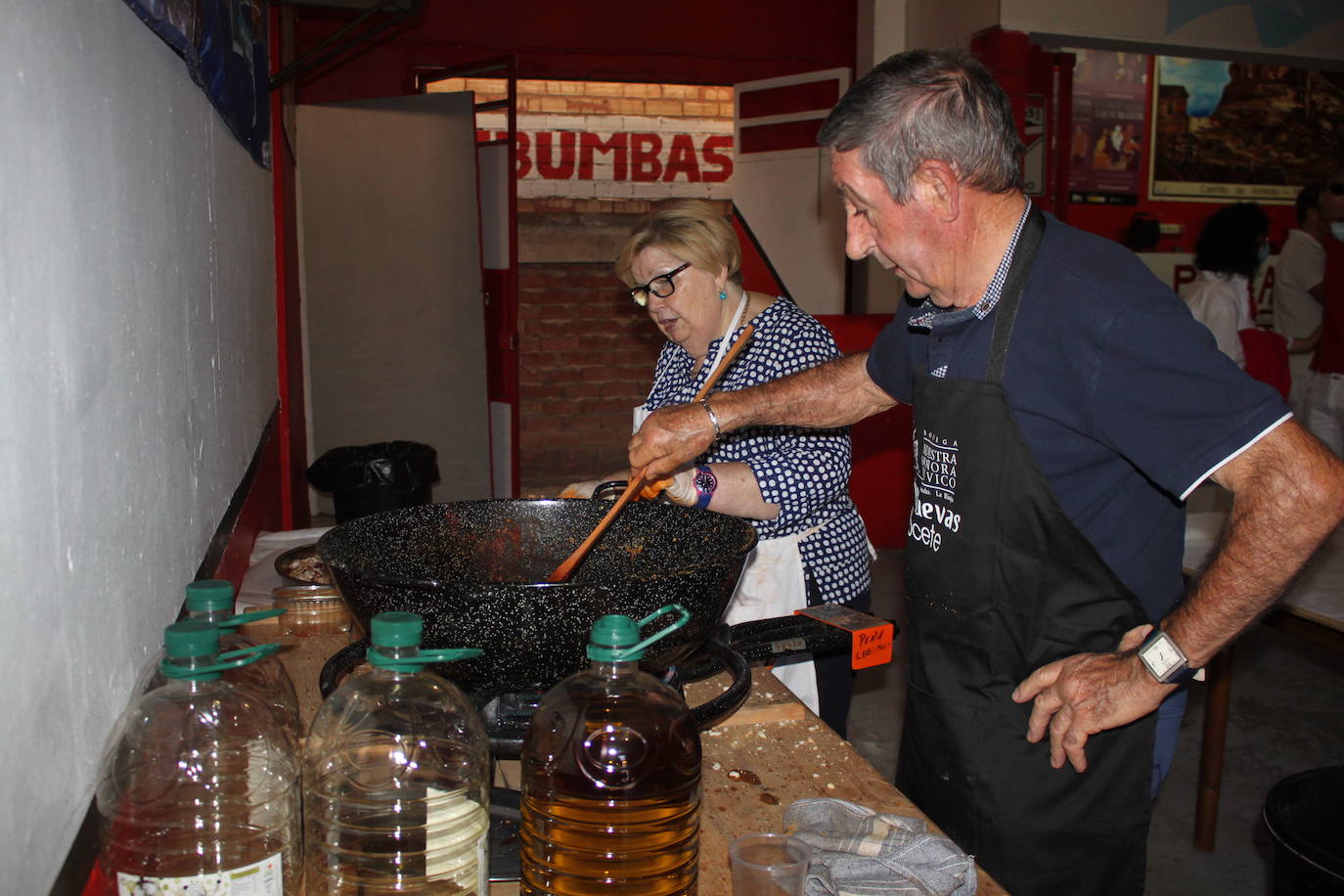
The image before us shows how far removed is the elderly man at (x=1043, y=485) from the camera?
1.26 meters

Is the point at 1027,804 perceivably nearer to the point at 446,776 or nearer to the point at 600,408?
the point at 446,776

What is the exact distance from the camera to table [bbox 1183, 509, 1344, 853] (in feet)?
8.07

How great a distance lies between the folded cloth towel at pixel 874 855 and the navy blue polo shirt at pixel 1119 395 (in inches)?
20.2

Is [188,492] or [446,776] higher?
[188,492]

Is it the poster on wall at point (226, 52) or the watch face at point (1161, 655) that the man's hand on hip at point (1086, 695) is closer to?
the watch face at point (1161, 655)

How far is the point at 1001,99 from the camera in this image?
4.64 ft

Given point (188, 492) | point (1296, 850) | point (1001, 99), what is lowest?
point (1296, 850)

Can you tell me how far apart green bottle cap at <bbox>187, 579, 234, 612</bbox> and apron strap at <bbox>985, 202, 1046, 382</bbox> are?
38.1 inches

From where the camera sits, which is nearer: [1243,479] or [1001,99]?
[1243,479]

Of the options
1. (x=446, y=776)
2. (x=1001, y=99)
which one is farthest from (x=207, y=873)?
(x=1001, y=99)

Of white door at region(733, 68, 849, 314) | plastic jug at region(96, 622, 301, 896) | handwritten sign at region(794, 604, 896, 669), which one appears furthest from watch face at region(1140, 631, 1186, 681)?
white door at region(733, 68, 849, 314)

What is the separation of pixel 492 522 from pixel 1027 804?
0.84 meters

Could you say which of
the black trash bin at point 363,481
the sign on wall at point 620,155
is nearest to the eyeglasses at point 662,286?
the black trash bin at point 363,481

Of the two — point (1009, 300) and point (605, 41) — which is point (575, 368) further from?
point (1009, 300)
